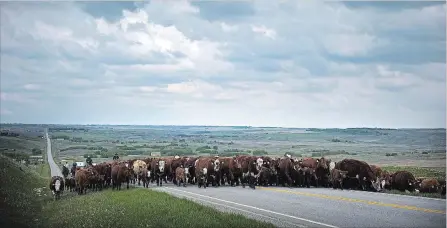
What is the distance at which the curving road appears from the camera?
1196 cm

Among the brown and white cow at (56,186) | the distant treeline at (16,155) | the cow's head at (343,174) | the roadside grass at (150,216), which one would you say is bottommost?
the brown and white cow at (56,186)

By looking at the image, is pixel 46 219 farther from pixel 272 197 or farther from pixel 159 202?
pixel 272 197

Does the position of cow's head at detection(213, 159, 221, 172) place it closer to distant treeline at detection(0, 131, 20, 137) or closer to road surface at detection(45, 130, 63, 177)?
road surface at detection(45, 130, 63, 177)

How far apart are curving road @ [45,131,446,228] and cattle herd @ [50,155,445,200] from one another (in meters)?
4.29

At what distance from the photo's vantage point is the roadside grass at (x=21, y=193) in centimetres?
1582

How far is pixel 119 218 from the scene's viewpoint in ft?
45.4

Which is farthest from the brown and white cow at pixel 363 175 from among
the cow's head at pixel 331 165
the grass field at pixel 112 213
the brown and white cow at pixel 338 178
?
the grass field at pixel 112 213

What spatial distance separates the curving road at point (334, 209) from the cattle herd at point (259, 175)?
4.29m

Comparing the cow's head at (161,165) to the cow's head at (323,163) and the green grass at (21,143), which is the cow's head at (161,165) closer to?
the green grass at (21,143)

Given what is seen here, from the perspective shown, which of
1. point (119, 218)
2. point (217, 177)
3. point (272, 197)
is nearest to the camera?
point (119, 218)

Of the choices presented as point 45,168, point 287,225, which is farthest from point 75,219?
point 45,168

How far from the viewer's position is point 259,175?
24.3 m

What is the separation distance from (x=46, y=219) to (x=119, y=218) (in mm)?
4175

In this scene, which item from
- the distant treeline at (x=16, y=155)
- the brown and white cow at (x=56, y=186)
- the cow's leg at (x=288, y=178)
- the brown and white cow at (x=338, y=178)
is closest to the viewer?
the brown and white cow at (x=338, y=178)
